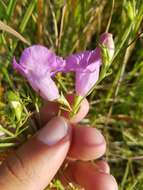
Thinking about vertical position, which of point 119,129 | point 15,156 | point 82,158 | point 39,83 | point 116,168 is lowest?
point 116,168

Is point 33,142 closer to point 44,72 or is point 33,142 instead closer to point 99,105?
point 44,72

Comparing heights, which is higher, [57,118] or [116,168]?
[57,118]

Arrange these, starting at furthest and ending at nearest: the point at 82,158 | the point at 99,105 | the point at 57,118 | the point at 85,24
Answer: the point at 99,105, the point at 85,24, the point at 82,158, the point at 57,118

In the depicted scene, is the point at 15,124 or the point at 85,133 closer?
the point at 15,124

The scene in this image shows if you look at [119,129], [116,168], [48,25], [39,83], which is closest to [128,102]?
[119,129]

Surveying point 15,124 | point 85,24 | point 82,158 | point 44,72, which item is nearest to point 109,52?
point 44,72

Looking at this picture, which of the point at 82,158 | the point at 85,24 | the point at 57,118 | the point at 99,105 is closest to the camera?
the point at 57,118

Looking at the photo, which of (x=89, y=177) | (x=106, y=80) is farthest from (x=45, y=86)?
(x=106, y=80)
